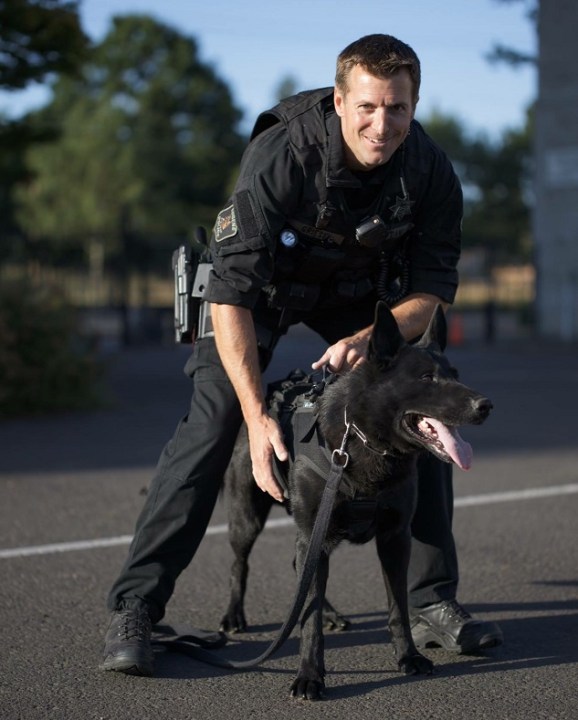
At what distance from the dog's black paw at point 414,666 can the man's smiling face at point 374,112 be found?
1744mm

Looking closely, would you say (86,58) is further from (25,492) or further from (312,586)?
(312,586)

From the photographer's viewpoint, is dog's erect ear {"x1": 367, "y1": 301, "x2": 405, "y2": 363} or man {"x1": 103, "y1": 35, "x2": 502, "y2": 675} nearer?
dog's erect ear {"x1": 367, "y1": 301, "x2": 405, "y2": 363}

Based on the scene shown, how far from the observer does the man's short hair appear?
3750mm

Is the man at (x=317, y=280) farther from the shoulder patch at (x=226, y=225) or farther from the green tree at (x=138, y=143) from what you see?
the green tree at (x=138, y=143)

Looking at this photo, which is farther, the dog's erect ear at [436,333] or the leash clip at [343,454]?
the dog's erect ear at [436,333]

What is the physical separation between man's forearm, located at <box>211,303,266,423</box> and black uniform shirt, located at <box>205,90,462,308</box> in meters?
0.05

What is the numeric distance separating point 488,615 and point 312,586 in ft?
4.12

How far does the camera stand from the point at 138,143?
52.2 m

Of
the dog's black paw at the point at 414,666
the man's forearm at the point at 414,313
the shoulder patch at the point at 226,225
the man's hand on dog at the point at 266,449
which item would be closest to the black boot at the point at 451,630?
the dog's black paw at the point at 414,666

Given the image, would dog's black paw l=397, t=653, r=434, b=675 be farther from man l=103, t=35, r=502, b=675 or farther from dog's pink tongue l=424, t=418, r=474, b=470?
dog's pink tongue l=424, t=418, r=474, b=470

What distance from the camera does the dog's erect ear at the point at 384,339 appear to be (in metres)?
3.65

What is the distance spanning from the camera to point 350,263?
4191mm

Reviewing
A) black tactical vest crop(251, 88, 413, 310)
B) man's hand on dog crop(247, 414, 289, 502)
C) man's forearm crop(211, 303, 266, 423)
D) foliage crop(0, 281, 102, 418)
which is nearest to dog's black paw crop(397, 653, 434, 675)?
man's hand on dog crop(247, 414, 289, 502)

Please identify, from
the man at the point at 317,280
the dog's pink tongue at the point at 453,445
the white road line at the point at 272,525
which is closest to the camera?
the dog's pink tongue at the point at 453,445
